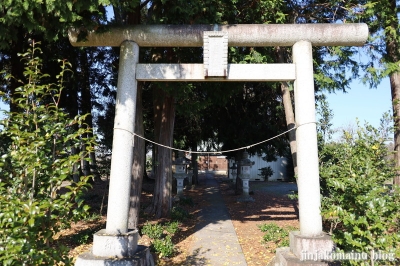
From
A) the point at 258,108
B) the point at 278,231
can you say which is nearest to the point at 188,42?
the point at 278,231

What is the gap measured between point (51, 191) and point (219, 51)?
11.0 ft

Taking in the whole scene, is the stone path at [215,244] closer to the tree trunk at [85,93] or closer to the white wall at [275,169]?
the tree trunk at [85,93]

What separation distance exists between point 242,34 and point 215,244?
15.6 feet

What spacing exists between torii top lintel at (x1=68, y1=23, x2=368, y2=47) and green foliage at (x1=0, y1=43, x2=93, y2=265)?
7.13 ft

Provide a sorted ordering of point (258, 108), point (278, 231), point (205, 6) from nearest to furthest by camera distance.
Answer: point (205, 6), point (278, 231), point (258, 108)

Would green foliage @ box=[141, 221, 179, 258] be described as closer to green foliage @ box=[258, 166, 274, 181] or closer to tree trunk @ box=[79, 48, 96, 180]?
tree trunk @ box=[79, 48, 96, 180]

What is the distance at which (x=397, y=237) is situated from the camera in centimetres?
286

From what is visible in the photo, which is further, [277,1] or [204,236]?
[204,236]

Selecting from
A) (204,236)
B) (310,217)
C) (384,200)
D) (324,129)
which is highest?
(324,129)

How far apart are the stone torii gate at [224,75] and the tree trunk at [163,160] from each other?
368 centimetres

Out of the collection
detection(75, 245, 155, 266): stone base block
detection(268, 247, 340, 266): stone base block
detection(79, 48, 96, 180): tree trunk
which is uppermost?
detection(79, 48, 96, 180): tree trunk

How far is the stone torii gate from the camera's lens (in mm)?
4527

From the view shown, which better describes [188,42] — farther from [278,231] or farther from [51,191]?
[278,231]

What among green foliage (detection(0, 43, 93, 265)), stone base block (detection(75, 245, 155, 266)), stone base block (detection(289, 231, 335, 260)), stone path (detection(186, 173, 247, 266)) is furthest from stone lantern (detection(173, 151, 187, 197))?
green foliage (detection(0, 43, 93, 265))
